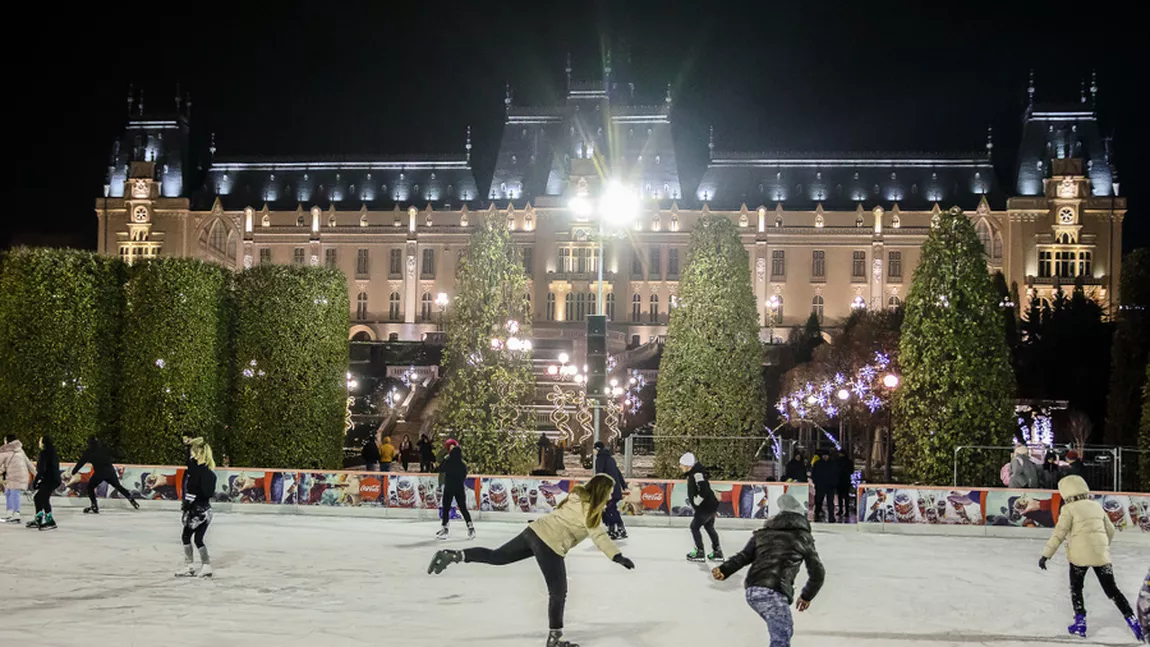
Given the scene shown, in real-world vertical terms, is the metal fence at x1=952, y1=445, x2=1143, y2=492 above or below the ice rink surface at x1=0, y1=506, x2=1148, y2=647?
above

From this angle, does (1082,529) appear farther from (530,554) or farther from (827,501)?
(827,501)

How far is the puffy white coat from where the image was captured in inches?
416

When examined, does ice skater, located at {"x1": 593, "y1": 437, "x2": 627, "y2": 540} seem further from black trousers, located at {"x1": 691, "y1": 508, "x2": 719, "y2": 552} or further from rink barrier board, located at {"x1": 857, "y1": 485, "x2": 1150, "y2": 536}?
rink barrier board, located at {"x1": 857, "y1": 485, "x2": 1150, "y2": 536}

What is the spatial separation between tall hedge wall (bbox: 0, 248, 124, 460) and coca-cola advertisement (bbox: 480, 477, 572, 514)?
9776 millimetres

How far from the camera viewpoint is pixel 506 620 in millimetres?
11406

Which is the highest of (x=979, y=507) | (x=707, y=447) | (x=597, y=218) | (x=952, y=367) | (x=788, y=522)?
(x=597, y=218)

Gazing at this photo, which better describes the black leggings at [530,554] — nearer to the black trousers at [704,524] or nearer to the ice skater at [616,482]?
the black trousers at [704,524]

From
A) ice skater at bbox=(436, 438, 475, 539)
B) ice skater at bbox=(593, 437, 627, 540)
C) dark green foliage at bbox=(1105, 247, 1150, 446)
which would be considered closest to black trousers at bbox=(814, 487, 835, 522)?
ice skater at bbox=(593, 437, 627, 540)

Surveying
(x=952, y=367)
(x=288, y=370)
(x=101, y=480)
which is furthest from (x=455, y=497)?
(x=952, y=367)

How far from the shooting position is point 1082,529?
1057cm

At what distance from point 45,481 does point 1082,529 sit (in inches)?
555

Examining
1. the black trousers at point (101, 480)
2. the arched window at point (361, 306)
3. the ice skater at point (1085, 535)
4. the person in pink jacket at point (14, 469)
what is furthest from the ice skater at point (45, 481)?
the arched window at point (361, 306)

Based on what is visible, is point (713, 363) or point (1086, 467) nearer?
point (1086, 467)

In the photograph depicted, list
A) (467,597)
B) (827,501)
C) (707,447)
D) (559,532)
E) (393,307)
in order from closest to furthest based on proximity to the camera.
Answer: (559,532)
(467,597)
(827,501)
(707,447)
(393,307)
